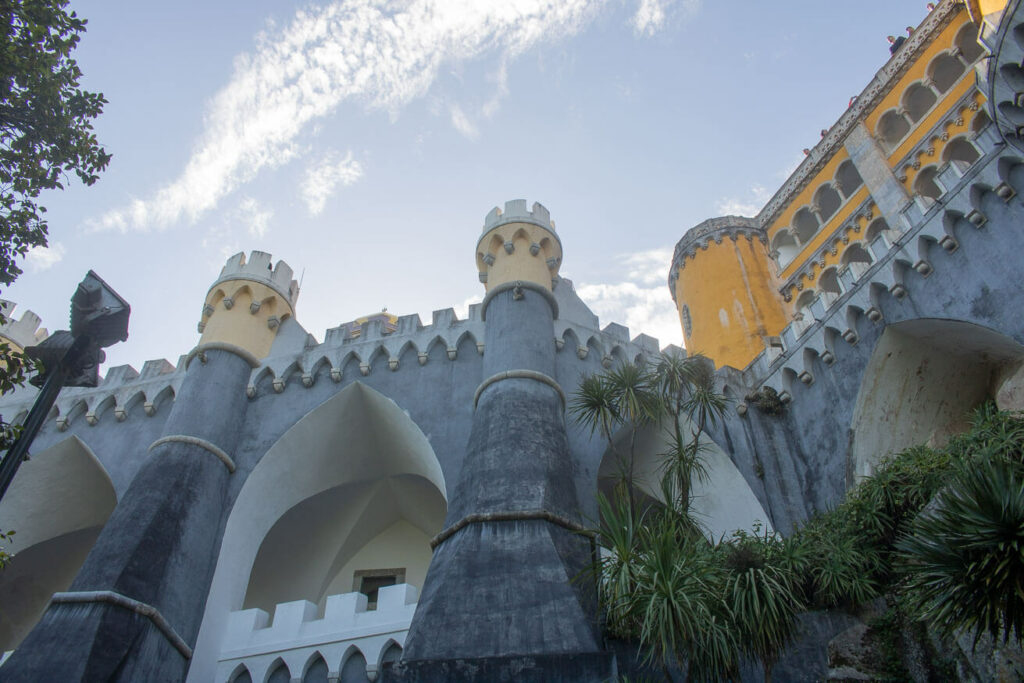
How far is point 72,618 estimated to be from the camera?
9711mm

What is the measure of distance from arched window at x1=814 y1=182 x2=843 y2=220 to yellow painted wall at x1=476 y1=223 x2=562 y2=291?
11713 millimetres

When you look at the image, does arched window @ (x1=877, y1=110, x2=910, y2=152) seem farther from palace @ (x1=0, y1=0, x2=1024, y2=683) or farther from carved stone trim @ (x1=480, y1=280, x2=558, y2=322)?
carved stone trim @ (x1=480, y1=280, x2=558, y2=322)

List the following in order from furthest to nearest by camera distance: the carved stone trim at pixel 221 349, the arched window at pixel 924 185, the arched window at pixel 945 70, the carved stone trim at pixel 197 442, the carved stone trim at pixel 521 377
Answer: the arched window at pixel 945 70, the arched window at pixel 924 185, the carved stone trim at pixel 221 349, the carved stone trim at pixel 197 442, the carved stone trim at pixel 521 377

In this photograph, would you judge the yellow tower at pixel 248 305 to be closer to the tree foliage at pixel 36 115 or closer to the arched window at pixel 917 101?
the tree foliage at pixel 36 115

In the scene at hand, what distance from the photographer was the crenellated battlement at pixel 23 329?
1773 centimetres

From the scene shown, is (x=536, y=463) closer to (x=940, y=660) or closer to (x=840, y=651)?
(x=840, y=651)

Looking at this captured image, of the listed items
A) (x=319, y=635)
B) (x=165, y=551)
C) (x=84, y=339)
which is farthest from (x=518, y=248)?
(x=84, y=339)

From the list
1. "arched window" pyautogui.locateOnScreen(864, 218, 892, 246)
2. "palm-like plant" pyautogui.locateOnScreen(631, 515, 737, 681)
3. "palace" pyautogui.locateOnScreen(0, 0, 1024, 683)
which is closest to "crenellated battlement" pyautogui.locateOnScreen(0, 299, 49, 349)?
"palace" pyautogui.locateOnScreen(0, 0, 1024, 683)

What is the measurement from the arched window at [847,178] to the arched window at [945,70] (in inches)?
121

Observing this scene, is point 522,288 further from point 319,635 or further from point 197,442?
point 319,635

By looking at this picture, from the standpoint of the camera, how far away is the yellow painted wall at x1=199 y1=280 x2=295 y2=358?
14.5 meters

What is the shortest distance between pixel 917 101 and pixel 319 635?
66.3 feet

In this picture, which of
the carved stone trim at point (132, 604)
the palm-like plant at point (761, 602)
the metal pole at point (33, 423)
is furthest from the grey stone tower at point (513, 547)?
the metal pole at point (33, 423)

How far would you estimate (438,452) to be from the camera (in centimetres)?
1253
